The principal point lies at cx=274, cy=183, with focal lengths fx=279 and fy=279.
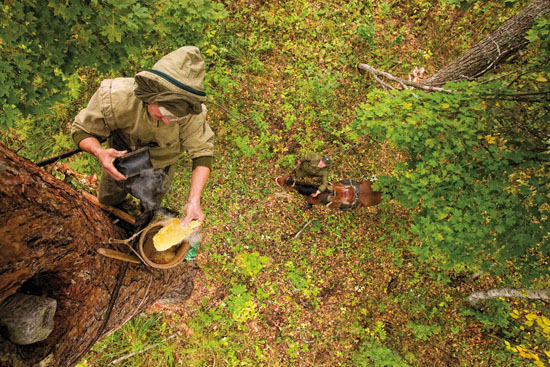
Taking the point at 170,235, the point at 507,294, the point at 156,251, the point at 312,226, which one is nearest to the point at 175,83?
the point at 170,235

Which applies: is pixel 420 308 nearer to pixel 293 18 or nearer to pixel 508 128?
pixel 508 128

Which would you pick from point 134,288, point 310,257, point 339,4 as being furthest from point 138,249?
point 339,4

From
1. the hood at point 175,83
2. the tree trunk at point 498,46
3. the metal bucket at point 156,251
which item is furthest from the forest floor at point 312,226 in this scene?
the hood at point 175,83

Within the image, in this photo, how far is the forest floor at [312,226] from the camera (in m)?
5.36

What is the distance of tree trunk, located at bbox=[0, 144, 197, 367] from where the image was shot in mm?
1432

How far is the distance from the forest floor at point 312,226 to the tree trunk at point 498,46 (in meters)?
1.29

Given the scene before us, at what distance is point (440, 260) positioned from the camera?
6059 mm

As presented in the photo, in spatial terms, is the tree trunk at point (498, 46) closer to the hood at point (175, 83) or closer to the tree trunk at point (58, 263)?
the hood at point (175, 83)

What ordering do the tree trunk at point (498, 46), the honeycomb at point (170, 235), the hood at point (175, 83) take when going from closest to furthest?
the hood at point (175, 83)
the honeycomb at point (170, 235)
the tree trunk at point (498, 46)

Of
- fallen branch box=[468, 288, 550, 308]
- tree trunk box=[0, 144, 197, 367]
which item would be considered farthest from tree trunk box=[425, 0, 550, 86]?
tree trunk box=[0, 144, 197, 367]

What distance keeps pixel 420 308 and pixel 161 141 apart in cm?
605

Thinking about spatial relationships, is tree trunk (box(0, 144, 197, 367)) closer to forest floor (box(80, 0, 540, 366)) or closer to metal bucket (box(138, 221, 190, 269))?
metal bucket (box(138, 221, 190, 269))

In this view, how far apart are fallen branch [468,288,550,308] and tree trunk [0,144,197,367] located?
19.2 ft

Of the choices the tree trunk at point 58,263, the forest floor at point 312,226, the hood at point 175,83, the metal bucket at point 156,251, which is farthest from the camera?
the forest floor at point 312,226
